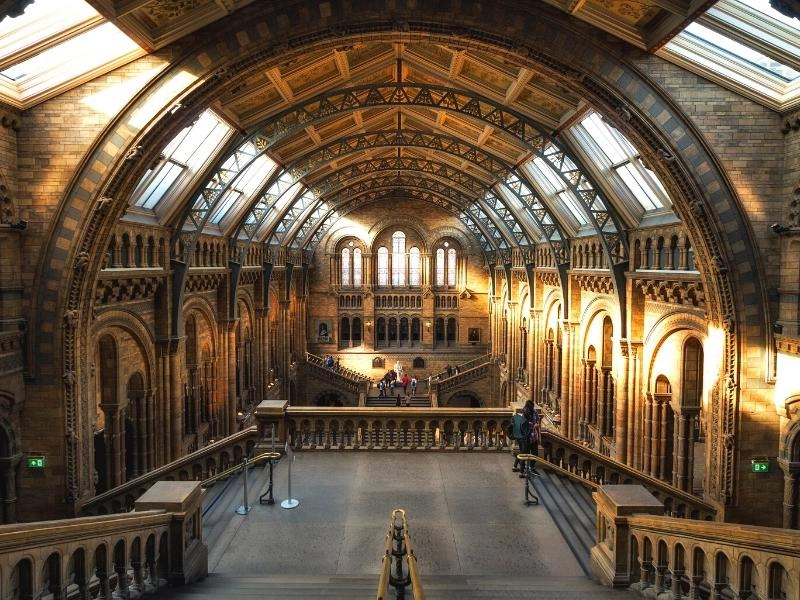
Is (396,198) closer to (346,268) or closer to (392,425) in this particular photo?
(346,268)

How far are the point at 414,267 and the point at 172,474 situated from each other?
108ft

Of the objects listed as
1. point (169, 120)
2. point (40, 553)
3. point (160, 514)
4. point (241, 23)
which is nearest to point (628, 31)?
point (241, 23)

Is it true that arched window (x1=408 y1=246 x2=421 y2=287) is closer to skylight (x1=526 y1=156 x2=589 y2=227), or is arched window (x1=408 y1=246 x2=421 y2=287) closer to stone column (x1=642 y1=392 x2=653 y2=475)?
skylight (x1=526 y1=156 x2=589 y2=227)

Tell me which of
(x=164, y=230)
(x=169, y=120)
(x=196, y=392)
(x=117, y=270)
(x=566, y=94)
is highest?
(x=566, y=94)

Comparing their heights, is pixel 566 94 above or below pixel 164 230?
above

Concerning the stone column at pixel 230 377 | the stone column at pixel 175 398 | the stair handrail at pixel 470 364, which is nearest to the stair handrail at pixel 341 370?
the stair handrail at pixel 470 364

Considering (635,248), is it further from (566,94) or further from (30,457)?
(30,457)

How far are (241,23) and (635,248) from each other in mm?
11455

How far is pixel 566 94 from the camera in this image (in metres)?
14.0

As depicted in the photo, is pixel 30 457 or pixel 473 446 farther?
pixel 473 446

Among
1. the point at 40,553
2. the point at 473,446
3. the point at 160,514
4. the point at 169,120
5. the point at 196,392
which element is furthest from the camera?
the point at 196,392

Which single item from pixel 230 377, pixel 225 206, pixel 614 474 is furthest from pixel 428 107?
pixel 230 377

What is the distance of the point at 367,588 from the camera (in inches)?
286

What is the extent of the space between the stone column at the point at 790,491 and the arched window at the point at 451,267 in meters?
32.8
